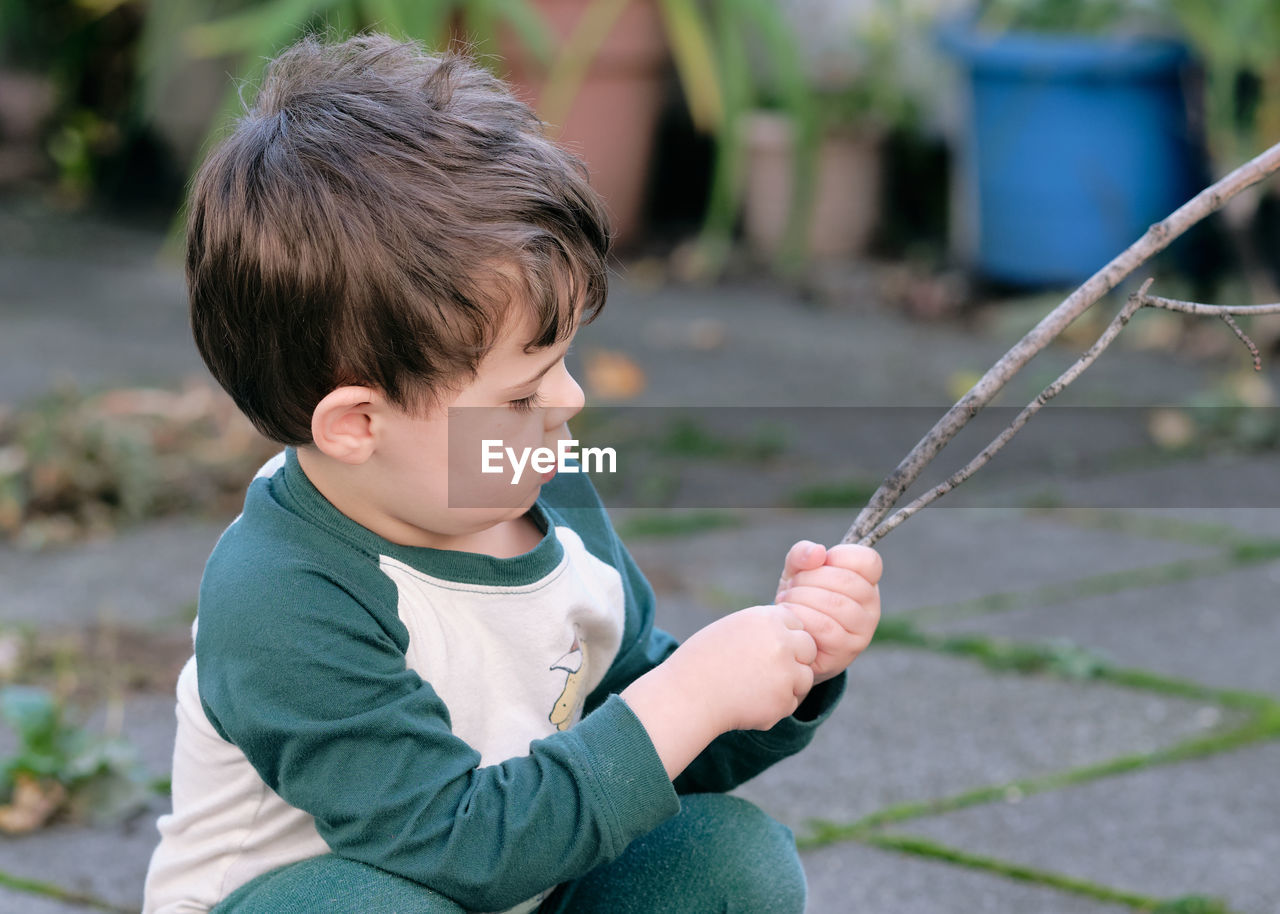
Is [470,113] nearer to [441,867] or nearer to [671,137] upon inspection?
[441,867]

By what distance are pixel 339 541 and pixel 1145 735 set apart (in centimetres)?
117

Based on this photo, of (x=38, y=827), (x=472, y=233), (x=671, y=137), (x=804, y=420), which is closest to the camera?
(x=472, y=233)

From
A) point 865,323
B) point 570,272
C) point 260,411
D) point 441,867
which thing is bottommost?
point 865,323

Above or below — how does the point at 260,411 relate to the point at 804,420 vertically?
above

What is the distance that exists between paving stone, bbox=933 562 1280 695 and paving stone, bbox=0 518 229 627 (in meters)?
1.17

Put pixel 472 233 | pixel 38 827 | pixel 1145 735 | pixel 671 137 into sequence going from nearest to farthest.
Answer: pixel 472 233
pixel 38 827
pixel 1145 735
pixel 671 137

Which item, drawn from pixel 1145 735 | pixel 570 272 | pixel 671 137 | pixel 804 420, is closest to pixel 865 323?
pixel 804 420

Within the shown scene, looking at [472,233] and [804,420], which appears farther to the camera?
[804,420]

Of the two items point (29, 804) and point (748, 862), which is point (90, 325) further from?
point (748, 862)

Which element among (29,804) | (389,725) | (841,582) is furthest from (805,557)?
(29,804)

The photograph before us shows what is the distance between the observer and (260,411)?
3.75 feet

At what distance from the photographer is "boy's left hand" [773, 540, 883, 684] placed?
1149 millimetres

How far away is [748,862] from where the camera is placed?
126 cm

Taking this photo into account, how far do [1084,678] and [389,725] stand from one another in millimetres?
1262
